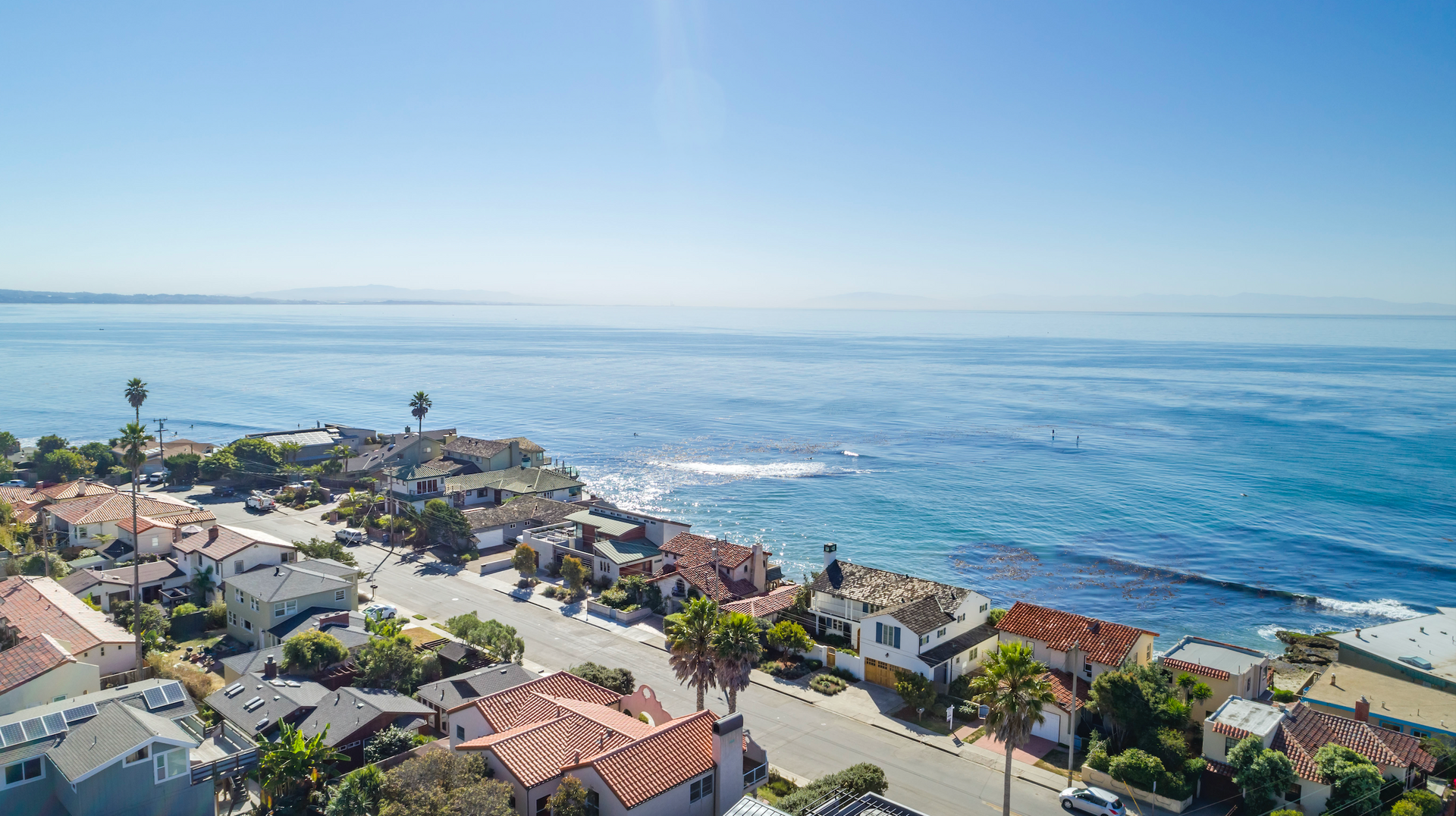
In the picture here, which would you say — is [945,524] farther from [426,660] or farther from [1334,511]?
[426,660]

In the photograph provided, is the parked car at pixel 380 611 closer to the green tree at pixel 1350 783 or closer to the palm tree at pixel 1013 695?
the palm tree at pixel 1013 695

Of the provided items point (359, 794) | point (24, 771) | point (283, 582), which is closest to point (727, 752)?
point (359, 794)

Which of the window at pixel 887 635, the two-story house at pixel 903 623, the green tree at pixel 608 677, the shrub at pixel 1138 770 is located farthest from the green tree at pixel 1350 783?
the green tree at pixel 608 677

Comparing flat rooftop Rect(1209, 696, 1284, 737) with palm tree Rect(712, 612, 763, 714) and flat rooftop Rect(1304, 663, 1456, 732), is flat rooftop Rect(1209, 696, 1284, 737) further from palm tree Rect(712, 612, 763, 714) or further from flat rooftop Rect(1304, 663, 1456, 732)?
palm tree Rect(712, 612, 763, 714)

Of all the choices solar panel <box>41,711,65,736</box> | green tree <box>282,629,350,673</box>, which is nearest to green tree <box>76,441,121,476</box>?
green tree <box>282,629,350,673</box>

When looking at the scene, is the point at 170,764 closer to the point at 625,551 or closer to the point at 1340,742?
the point at 625,551

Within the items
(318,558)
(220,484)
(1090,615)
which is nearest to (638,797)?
(318,558)

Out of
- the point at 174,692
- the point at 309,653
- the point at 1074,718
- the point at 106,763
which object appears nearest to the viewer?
the point at 106,763
